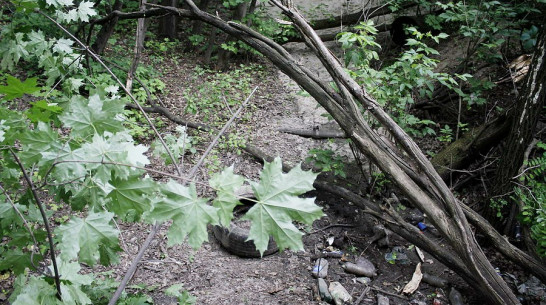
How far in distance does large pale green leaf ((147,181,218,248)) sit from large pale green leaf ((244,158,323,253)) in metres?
0.14

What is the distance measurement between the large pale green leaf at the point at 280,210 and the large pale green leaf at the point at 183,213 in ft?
0.47

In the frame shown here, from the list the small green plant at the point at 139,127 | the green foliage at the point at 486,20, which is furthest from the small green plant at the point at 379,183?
the small green plant at the point at 139,127

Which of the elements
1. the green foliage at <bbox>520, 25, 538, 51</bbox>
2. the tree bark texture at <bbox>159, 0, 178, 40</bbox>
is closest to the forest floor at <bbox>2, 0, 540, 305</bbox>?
the green foliage at <bbox>520, 25, 538, 51</bbox>

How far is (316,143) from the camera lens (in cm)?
579

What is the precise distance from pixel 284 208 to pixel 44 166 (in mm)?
886

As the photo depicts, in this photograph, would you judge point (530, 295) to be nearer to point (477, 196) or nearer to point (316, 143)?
point (477, 196)

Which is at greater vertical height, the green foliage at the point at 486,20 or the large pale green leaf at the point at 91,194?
the green foliage at the point at 486,20

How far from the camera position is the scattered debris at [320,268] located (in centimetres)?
374

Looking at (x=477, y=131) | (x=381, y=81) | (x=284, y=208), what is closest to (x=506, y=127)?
(x=477, y=131)

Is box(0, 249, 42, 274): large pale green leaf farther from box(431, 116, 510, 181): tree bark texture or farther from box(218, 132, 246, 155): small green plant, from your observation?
box(431, 116, 510, 181): tree bark texture

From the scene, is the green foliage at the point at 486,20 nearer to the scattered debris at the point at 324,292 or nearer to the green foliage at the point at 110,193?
the scattered debris at the point at 324,292

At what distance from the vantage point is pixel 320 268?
3.80 metres

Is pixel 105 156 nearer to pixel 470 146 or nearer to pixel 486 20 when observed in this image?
pixel 470 146

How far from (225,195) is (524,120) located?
3.64m
